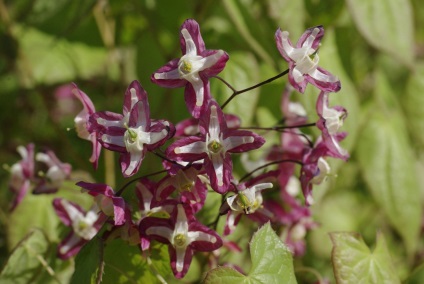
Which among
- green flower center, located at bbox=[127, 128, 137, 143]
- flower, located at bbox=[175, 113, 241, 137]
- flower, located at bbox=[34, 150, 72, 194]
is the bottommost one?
flower, located at bbox=[34, 150, 72, 194]

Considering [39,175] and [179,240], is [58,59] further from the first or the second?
[179,240]

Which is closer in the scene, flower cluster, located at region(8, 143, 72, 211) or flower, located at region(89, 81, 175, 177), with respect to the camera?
flower, located at region(89, 81, 175, 177)

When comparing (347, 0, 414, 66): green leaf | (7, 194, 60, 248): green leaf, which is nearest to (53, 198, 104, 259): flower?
(7, 194, 60, 248): green leaf

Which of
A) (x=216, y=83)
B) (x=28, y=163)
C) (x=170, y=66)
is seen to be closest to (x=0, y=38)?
(x=28, y=163)

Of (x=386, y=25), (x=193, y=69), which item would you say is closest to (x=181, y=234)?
(x=193, y=69)

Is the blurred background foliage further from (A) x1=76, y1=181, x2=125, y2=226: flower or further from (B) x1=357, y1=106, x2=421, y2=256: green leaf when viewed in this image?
(A) x1=76, y1=181, x2=125, y2=226: flower

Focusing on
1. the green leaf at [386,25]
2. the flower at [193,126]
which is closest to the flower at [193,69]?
the flower at [193,126]

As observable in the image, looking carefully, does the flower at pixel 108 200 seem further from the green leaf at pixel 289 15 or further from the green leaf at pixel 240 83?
the green leaf at pixel 289 15

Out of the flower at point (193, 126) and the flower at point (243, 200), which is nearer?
the flower at point (243, 200)
